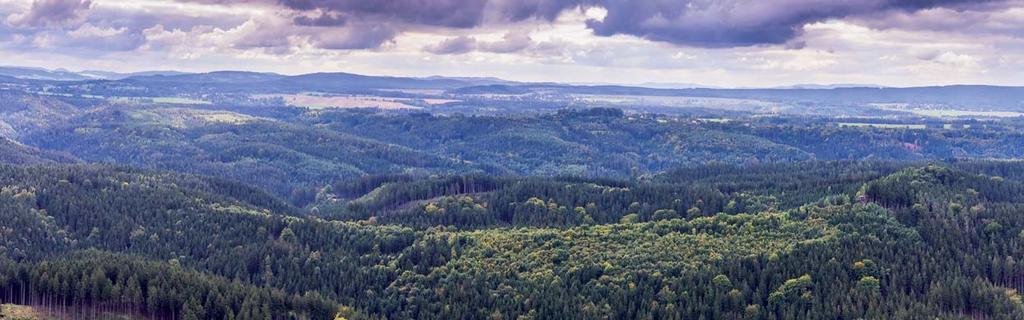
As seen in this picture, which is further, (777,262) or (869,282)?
(777,262)

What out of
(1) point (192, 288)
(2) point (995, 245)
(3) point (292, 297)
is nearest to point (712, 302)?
(2) point (995, 245)

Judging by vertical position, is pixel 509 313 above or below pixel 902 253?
below

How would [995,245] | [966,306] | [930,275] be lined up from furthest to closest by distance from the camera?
1. [995,245]
2. [930,275]
3. [966,306]

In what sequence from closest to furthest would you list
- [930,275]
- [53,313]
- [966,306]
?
1. [53,313]
2. [966,306]
3. [930,275]

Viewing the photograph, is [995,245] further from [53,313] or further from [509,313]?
[53,313]

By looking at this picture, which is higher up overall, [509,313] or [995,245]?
[995,245]

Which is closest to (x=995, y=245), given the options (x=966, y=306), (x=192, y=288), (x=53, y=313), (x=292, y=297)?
(x=966, y=306)

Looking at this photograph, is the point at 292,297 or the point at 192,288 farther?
the point at 292,297

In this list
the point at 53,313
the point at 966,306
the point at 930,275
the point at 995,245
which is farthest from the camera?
the point at 995,245

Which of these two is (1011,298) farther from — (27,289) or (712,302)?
(27,289)
